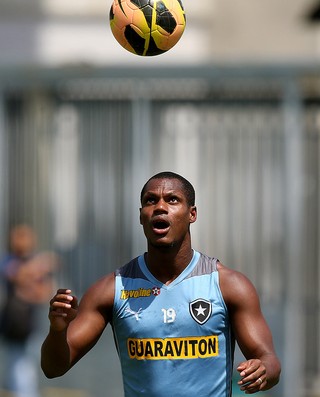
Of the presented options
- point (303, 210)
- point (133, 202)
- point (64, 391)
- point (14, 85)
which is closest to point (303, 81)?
point (303, 210)

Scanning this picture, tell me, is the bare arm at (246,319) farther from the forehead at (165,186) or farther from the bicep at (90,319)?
the bicep at (90,319)

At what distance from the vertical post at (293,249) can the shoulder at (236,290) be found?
8017 mm

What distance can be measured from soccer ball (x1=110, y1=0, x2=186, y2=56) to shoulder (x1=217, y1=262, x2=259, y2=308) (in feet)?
5.89

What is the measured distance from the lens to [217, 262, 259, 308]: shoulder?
595 cm

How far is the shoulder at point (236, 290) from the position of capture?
19.5ft

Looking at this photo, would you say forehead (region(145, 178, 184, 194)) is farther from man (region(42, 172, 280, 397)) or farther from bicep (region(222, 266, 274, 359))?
bicep (region(222, 266, 274, 359))

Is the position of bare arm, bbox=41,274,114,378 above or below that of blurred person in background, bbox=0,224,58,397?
above

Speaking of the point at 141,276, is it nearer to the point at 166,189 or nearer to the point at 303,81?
the point at 166,189

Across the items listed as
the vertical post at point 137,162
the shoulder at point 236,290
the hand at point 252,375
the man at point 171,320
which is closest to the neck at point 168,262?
the man at point 171,320

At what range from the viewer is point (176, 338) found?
5945 millimetres

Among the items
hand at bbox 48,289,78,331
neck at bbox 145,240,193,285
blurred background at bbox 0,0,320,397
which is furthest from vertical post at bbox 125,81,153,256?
hand at bbox 48,289,78,331

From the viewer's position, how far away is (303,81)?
14.0 meters

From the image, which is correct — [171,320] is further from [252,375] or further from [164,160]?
[164,160]

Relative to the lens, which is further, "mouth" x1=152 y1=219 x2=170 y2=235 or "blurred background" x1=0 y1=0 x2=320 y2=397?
"blurred background" x1=0 y1=0 x2=320 y2=397
